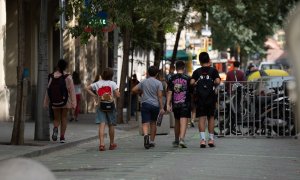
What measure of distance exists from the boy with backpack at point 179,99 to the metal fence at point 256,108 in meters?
2.97

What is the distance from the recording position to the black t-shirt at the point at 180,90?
15258mm

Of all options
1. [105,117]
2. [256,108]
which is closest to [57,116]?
[105,117]

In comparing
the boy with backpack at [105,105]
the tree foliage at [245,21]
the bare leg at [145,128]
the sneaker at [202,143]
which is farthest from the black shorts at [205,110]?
the tree foliage at [245,21]

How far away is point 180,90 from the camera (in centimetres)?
1532

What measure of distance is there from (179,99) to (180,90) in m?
0.19

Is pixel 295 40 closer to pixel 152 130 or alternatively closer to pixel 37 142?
pixel 152 130

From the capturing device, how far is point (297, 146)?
16062 mm

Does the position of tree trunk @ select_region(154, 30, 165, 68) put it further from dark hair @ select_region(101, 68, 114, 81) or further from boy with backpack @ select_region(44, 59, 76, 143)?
dark hair @ select_region(101, 68, 114, 81)

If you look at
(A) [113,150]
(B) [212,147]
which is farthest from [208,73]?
(A) [113,150]

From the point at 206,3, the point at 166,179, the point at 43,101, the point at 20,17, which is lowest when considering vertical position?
the point at 166,179

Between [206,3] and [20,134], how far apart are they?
15730 mm

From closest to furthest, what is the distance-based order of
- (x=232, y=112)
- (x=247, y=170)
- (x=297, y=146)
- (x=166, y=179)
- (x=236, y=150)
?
(x=166, y=179)
(x=247, y=170)
(x=236, y=150)
(x=297, y=146)
(x=232, y=112)

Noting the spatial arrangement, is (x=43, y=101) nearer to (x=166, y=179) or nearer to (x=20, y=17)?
(x=20, y=17)

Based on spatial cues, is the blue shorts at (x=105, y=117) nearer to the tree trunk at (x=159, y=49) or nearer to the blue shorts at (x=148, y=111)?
the blue shorts at (x=148, y=111)
